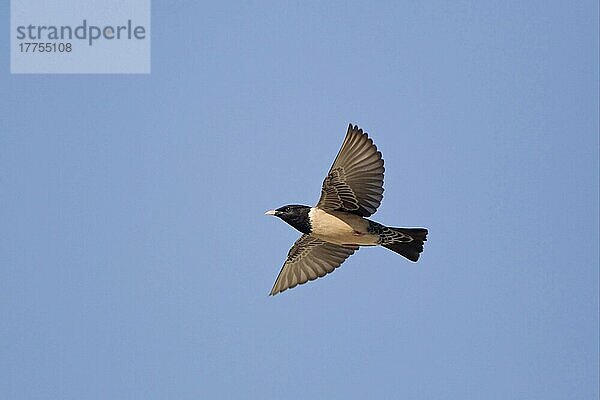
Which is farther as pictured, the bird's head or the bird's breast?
the bird's head

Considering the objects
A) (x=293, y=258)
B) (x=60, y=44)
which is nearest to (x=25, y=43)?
(x=60, y=44)

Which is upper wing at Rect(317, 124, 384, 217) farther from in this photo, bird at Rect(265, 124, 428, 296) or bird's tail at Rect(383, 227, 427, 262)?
bird's tail at Rect(383, 227, 427, 262)

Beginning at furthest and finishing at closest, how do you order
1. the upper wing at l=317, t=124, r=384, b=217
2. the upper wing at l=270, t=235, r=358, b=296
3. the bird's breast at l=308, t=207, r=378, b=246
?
1. the upper wing at l=270, t=235, r=358, b=296
2. the bird's breast at l=308, t=207, r=378, b=246
3. the upper wing at l=317, t=124, r=384, b=217

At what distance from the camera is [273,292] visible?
1905 cm

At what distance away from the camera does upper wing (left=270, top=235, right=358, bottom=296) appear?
61.5ft

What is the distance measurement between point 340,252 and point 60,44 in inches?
293

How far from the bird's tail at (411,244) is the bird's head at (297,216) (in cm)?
118

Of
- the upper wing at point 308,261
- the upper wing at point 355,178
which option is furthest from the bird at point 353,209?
the upper wing at point 308,261

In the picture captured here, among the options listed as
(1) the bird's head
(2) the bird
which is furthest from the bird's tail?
(1) the bird's head

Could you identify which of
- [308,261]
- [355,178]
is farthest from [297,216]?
[308,261]

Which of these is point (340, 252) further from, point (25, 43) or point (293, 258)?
point (25, 43)

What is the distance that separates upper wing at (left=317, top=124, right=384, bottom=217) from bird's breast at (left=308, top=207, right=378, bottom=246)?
118 millimetres

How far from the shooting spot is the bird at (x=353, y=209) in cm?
1689

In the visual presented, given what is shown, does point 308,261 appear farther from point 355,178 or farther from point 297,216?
point 355,178
